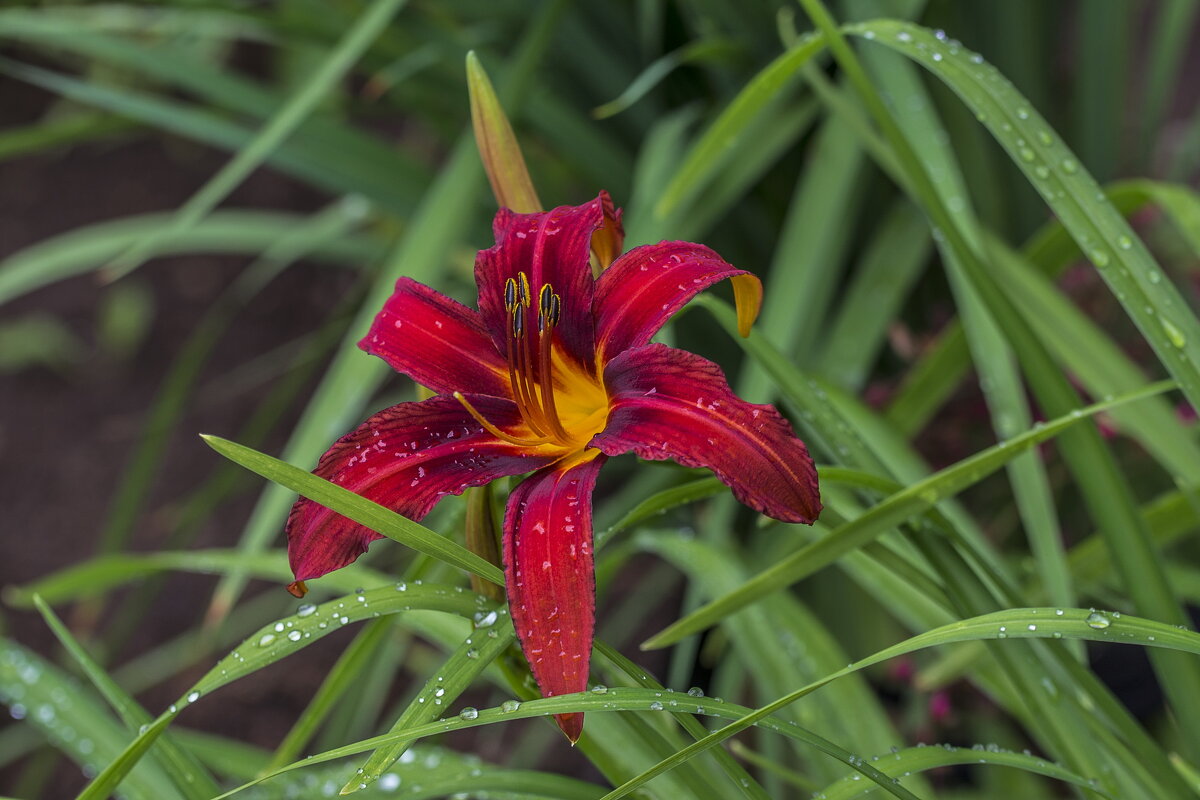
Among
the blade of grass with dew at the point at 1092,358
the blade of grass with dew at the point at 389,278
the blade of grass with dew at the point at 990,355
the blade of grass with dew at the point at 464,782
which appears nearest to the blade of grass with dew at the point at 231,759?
the blade of grass with dew at the point at 389,278

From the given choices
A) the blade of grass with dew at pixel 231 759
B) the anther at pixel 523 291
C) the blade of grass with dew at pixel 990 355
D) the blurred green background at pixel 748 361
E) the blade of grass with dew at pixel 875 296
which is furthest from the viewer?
the blade of grass with dew at pixel 875 296

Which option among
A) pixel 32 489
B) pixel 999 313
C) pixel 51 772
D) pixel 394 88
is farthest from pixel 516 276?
pixel 32 489

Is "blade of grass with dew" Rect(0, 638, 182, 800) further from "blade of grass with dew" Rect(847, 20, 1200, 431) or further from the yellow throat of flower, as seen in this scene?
"blade of grass with dew" Rect(847, 20, 1200, 431)

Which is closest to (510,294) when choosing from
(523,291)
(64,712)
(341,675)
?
(523,291)

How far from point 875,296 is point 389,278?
52 cm

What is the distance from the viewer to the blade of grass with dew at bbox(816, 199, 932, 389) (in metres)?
1.08

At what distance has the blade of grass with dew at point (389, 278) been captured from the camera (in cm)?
94

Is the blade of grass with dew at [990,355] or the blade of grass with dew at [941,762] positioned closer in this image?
the blade of grass with dew at [941,762]

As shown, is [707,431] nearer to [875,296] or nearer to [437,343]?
[437,343]

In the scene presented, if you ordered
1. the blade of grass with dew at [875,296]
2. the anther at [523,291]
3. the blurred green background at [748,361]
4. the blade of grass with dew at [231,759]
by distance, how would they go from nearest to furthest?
1. the anther at [523,291]
2. the blurred green background at [748,361]
3. the blade of grass with dew at [231,759]
4. the blade of grass with dew at [875,296]

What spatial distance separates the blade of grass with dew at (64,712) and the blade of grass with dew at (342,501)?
0.36m

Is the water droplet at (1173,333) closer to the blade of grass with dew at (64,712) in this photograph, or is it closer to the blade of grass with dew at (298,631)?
the blade of grass with dew at (298,631)

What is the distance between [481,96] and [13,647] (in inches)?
21.2

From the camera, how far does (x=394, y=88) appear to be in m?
1.32
